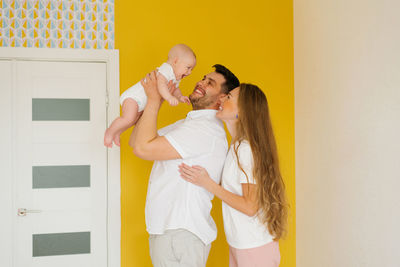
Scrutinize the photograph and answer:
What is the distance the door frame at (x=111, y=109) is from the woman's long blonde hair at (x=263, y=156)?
3.67 feet

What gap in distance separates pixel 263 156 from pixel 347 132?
692mm

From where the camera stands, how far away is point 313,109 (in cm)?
256

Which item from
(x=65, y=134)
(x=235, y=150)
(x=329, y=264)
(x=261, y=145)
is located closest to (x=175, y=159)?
(x=235, y=150)

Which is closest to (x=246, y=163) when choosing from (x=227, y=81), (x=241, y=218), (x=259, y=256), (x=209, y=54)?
(x=241, y=218)

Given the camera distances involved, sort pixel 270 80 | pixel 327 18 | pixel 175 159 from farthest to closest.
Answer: pixel 270 80 < pixel 327 18 < pixel 175 159

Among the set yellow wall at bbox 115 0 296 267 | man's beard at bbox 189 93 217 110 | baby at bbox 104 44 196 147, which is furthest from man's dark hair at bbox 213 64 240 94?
yellow wall at bbox 115 0 296 267

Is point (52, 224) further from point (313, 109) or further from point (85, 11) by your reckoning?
point (313, 109)

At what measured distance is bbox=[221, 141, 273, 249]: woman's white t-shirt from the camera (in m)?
1.76

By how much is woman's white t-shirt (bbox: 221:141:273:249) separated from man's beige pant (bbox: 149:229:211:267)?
214 millimetres

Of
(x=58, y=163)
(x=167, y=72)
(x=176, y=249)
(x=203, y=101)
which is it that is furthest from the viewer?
(x=58, y=163)

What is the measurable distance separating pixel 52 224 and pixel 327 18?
2.43 m

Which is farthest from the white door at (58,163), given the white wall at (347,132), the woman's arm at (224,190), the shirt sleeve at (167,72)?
the white wall at (347,132)

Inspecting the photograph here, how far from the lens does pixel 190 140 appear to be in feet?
5.75

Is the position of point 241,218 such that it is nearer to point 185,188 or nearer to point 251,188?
point 251,188
